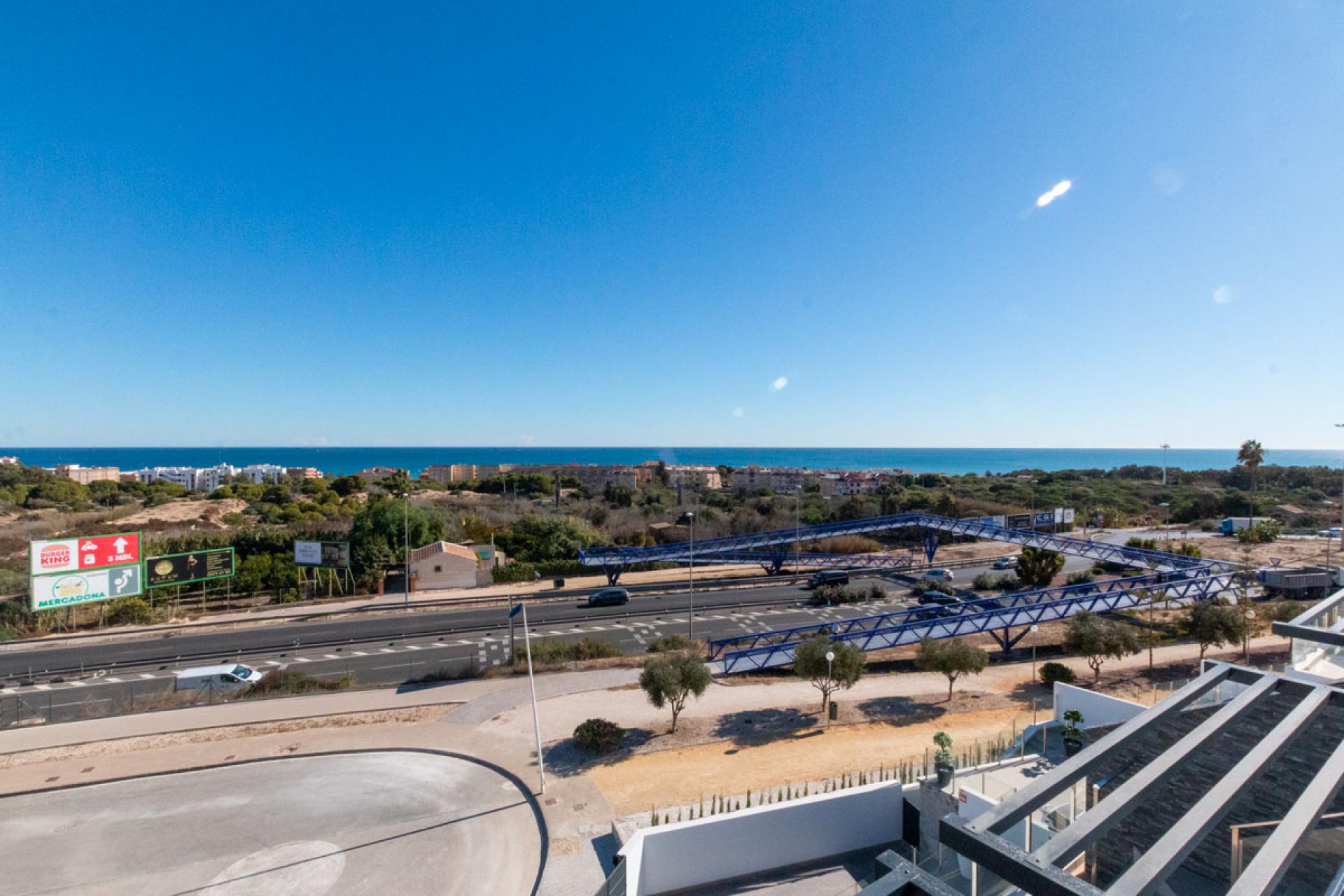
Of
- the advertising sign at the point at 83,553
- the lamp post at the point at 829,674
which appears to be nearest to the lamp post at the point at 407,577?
the advertising sign at the point at 83,553

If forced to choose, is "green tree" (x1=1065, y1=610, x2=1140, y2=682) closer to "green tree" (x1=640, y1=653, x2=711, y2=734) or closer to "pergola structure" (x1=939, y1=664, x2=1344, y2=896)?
"pergola structure" (x1=939, y1=664, x2=1344, y2=896)

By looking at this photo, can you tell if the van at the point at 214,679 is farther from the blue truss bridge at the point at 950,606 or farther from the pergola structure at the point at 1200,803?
the pergola structure at the point at 1200,803

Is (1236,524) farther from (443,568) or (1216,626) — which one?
(443,568)

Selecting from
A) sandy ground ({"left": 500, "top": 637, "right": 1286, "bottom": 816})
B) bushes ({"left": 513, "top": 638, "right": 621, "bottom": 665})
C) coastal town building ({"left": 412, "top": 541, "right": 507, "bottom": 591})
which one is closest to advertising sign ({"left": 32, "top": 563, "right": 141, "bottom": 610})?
coastal town building ({"left": 412, "top": 541, "right": 507, "bottom": 591})

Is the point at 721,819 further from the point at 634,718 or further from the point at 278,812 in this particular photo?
the point at 278,812

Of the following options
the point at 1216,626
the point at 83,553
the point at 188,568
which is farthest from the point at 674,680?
the point at 188,568

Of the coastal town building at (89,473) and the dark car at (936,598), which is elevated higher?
the coastal town building at (89,473)

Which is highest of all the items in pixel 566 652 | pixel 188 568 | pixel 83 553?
pixel 83 553
